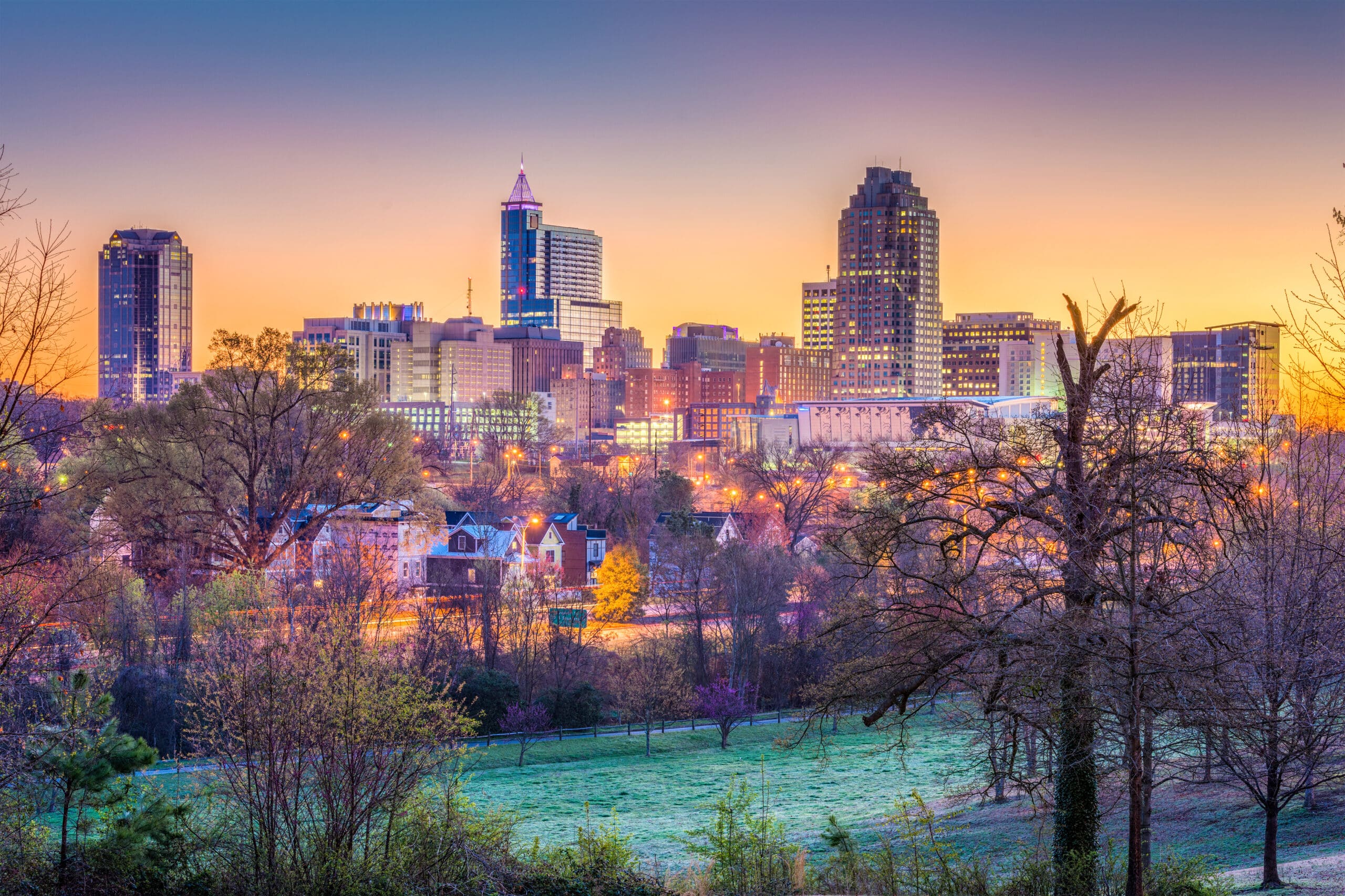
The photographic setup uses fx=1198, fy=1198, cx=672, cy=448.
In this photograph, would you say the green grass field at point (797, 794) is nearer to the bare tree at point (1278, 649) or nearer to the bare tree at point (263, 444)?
the bare tree at point (1278, 649)

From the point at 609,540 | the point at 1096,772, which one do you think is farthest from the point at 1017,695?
the point at 609,540

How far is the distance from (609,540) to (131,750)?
53.0 meters

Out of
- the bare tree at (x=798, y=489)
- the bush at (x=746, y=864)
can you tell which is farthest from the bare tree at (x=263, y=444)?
the bush at (x=746, y=864)

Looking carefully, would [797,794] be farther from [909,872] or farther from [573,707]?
[909,872]

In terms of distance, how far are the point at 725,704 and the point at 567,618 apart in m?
7.87

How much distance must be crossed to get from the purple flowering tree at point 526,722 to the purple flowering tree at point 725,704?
5.67 m

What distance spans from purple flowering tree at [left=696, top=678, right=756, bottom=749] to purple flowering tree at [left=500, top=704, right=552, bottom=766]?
567 centimetres

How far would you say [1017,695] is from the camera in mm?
13008

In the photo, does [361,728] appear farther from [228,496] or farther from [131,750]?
[228,496]

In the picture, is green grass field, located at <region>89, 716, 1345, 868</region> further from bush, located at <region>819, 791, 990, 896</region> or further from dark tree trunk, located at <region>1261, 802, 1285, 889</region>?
dark tree trunk, located at <region>1261, 802, 1285, 889</region>

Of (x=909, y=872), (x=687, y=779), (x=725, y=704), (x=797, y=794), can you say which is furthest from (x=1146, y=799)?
(x=725, y=704)

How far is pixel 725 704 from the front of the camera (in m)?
39.7

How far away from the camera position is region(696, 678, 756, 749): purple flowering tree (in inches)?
1538

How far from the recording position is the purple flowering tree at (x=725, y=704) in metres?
39.1
